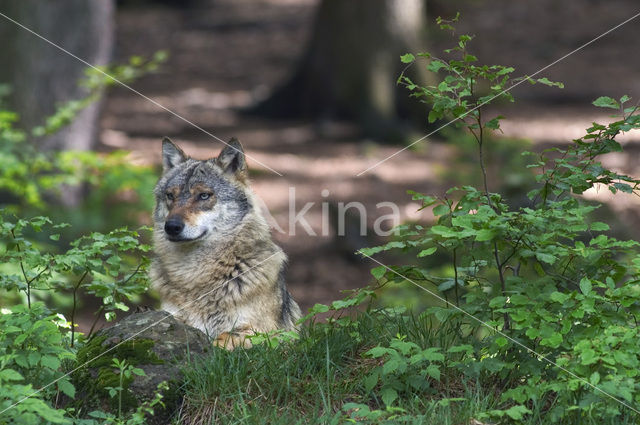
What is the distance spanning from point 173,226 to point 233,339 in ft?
3.33

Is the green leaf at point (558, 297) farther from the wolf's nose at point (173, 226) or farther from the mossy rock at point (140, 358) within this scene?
the wolf's nose at point (173, 226)

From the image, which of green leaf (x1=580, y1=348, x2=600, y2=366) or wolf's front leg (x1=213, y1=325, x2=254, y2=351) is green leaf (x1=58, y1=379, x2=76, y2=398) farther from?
green leaf (x1=580, y1=348, x2=600, y2=366)

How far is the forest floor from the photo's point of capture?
12406mm

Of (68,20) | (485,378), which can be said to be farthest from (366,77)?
(485,378)

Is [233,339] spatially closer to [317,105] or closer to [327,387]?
[327,387]

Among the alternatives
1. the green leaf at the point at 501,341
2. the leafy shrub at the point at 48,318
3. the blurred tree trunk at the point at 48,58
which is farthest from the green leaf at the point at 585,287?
the blurred tree trunk at the point at 48,58

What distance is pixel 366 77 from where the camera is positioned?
45.8 ft

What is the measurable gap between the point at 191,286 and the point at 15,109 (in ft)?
23.3

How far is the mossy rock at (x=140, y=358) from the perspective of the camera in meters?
3.97

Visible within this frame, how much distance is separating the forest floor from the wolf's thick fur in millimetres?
5157

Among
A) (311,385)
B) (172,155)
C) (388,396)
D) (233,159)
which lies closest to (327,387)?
(311,385)

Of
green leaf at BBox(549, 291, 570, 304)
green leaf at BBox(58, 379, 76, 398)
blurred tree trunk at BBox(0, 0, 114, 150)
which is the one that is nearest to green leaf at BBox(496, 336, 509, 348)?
green leaf at BBox(549, 291, 570, 304)

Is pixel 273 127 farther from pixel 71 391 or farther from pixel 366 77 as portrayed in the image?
pixel 71 391

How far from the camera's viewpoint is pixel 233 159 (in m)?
5.71
